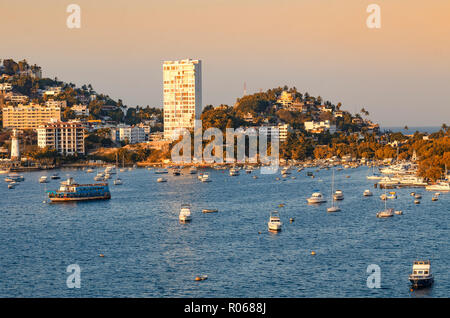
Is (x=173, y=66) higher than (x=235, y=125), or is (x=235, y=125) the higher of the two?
(x=173, y=66)

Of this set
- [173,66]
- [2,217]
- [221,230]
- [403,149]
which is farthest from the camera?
[173,66]

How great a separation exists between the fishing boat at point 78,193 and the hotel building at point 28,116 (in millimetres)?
53475

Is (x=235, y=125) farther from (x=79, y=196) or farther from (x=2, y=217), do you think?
(x=2, y=217)

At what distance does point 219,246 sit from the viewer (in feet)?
74.3

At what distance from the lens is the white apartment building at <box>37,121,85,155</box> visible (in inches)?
3046

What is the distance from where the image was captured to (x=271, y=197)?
39.9 meters

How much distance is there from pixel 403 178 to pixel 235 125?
39.7 m

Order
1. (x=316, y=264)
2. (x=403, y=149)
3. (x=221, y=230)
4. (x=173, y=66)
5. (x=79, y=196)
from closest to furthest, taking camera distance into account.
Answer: (x=316, y=264), (x=221, y=230), (x=79, y=196), (x=403, y=149), (x=173, y=66)

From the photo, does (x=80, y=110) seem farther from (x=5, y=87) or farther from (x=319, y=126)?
(x=319, y=126)

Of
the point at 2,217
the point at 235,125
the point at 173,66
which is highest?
the point at 173,66

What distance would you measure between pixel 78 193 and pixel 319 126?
68.1 meters

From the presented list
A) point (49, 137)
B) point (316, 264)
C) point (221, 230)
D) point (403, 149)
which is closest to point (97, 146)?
point (49, 137)

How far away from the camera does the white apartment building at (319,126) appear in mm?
100600

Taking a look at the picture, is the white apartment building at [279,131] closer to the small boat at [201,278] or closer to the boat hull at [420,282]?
the small boat at [201,278]
